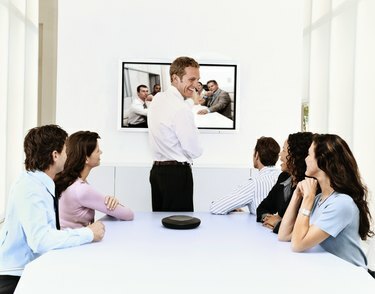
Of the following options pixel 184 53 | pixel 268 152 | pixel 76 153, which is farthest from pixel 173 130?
pixel 184 53

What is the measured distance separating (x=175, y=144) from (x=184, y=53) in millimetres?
1834

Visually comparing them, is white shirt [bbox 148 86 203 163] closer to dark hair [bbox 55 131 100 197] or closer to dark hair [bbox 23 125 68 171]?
dark hair [bbox 55 131 100 197]

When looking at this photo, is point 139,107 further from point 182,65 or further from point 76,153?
point 76,153

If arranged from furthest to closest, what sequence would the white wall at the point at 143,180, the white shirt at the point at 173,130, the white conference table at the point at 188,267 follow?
the white wall at the point at 143,180
the white shirt at the point at 173,130
the white conference table at the point at 188,267

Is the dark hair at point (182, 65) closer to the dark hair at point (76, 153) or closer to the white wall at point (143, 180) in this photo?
the dark hair at point (76, 153)

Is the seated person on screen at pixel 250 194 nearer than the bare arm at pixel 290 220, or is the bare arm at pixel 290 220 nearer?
the bare arm at pixel 290 220

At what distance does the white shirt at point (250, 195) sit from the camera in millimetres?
3238

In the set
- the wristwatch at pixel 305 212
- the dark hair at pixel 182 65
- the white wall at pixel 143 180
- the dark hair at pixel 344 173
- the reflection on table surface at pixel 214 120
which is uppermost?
the dark hair at pixel 182 65

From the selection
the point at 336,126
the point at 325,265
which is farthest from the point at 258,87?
the point at 325,265

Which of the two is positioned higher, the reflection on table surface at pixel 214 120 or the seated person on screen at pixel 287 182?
the reflection on table surface at pixel 214 120

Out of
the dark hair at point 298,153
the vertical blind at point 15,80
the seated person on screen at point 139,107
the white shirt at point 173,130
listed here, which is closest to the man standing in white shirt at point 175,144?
the white shirt at point 173,130

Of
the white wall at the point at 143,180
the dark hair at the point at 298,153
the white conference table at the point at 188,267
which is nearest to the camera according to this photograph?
the white conference table at the point at 188,267

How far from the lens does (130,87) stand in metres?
5.38

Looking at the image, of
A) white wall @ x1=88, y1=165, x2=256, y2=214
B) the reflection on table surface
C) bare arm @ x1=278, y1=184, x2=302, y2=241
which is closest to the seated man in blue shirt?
bare arm @ x1=278, y1=184, x2=302, y2=241
